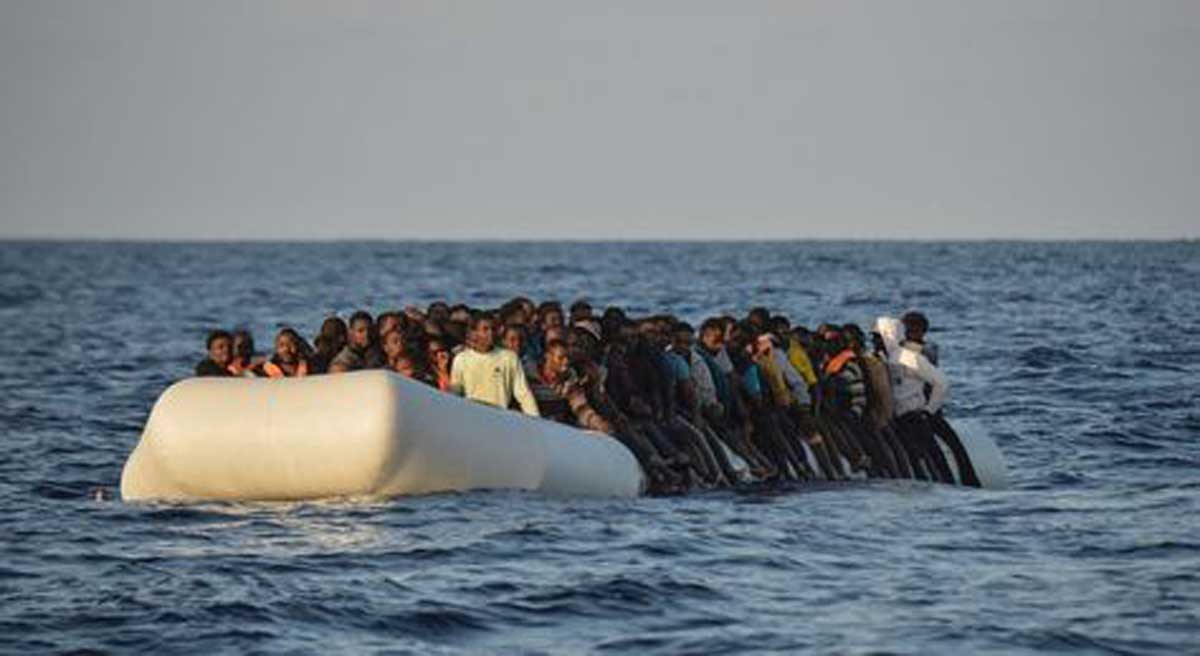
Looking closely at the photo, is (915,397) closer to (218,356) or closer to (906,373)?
(906,373)

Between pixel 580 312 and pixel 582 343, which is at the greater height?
pixel 580 312

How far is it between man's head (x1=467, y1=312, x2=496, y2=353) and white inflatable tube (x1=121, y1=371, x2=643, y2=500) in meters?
0.60

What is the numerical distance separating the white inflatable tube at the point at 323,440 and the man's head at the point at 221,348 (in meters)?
0.78

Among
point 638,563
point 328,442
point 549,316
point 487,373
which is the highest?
point 549,316

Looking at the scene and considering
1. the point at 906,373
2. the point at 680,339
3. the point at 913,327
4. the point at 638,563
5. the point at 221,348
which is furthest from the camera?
the point at 906,373

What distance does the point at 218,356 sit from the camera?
2048 cm

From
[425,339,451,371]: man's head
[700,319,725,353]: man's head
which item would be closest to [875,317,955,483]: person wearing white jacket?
[700,319,725,353]: man's head

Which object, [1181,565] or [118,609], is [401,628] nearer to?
[118,609]

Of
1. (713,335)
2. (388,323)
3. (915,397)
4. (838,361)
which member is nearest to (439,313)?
(388,323)

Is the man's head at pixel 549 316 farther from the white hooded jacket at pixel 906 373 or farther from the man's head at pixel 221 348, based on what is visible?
the white hooded jacket at pixel 906 373

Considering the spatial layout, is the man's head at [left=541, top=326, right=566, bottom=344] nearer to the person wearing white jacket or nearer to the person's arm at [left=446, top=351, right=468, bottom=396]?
the person's arm at [left=446, top=351, right=468, bottom=396]

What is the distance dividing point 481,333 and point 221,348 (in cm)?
192

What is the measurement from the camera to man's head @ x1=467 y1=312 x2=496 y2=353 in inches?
803

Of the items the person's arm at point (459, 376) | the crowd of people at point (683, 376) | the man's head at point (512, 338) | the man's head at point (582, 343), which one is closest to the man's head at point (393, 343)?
the crowd of people at point (683, 376)
